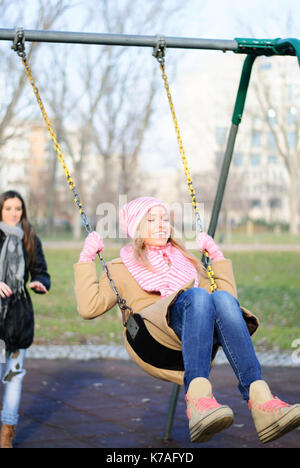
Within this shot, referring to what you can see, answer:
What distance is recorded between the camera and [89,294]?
3531 millimetres

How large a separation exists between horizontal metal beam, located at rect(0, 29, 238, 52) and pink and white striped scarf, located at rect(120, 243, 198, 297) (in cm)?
112

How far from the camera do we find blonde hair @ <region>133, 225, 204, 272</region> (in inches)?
148

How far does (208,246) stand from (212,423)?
114cm

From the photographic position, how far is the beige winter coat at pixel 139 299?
3330 mm

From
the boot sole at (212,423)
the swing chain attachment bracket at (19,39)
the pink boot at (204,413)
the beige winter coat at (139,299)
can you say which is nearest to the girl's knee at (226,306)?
the beige winter coat at (139,299)

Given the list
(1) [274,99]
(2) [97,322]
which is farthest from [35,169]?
(2) [97,322]

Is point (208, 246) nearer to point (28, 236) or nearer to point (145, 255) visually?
point (145, 255)

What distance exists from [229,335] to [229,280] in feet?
2.08

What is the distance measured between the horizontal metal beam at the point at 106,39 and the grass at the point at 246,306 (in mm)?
4998

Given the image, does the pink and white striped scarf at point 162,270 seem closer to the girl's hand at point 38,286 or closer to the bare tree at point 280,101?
the girl's hand at point 38,286

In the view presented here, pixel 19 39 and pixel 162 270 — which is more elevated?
pixel 19 39

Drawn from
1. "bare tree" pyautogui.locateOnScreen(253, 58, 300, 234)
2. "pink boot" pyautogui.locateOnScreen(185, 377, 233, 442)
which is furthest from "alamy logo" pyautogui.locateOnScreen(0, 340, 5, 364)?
"bare tree" pyautogui.locateOnScreen(253, 58, 300, 234)

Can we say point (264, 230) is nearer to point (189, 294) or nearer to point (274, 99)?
point (274, 99)

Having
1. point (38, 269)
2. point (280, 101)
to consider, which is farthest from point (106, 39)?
point (280, 101)
